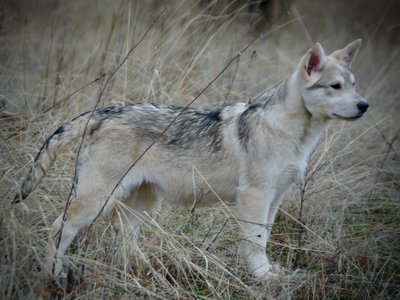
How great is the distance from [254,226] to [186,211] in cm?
121

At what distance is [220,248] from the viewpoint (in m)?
5.10

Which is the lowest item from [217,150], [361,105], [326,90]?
[217,150]

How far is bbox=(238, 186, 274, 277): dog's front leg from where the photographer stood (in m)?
4.66

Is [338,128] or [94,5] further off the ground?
[94,5]

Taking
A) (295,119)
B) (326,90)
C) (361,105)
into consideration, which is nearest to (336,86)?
(326,90)

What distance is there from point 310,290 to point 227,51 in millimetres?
5014

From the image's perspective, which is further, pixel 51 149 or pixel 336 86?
pixel 336 86

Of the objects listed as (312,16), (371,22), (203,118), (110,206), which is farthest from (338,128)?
(371,22)

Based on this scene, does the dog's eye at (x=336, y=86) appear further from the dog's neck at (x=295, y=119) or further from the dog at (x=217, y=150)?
the dog's neck at (x=295, y=119)

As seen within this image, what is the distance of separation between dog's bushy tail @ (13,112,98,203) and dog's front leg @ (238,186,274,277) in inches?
61.7

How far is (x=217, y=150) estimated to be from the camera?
4883 mm

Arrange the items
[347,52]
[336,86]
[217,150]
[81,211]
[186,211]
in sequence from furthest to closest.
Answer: [186,211]
[347,52]
[217,150]
[336,86]
[81,211]

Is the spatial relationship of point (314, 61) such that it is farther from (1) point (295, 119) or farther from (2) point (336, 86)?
(1) point (295, 119)

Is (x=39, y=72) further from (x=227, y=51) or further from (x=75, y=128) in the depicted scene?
(x=75, y=128)
